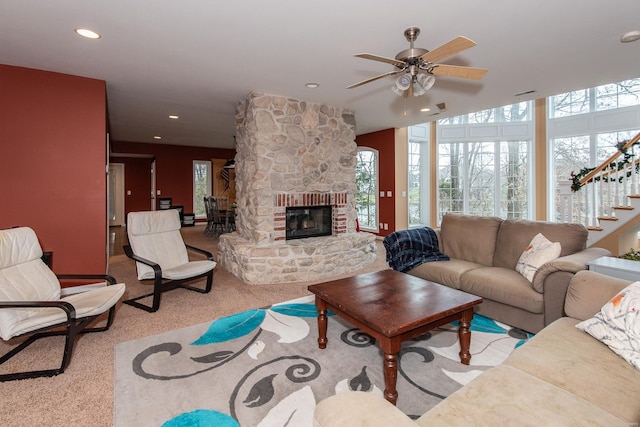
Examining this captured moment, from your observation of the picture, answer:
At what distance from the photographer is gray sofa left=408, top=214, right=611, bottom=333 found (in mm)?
2334

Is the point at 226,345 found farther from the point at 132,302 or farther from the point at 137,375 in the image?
the point at 132,302

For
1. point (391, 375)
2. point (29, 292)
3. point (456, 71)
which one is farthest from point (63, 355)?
point (456, 71)

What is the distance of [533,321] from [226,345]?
2.40 metres

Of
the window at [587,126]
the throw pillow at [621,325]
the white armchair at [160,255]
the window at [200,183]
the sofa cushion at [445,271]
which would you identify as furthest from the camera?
the window at [200,183]

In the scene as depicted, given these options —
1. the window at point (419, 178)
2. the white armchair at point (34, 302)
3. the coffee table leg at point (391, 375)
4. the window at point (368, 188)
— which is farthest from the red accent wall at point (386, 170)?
the white armchair at point (34, 302)

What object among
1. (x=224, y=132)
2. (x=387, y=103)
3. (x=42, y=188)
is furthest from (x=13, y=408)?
(x=224, y=132)

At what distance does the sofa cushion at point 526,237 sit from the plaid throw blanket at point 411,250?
0.56 meters

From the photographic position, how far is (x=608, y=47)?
114 inches

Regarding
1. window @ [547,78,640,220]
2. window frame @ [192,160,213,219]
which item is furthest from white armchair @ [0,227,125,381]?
window @ [547,78,640,220]

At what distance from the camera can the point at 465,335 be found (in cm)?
210

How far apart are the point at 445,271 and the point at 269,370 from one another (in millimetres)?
1900

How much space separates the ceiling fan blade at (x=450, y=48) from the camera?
201 cm

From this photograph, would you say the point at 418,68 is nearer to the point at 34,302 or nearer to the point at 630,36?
the point at 630,36

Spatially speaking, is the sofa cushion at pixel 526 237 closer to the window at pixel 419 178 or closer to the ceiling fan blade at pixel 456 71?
the ceiling fan blade at pixel 456 71
